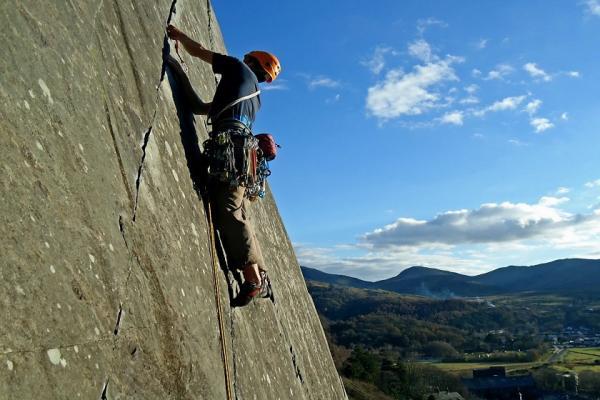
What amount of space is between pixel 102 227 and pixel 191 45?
3.25m

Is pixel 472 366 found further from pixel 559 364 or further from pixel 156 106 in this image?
pixel 156 106

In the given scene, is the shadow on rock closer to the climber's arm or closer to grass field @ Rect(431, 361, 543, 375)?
the climber's arm

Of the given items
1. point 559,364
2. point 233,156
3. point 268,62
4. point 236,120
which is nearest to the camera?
point 233,156

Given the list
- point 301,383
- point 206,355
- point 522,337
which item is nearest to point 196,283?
point 206,355

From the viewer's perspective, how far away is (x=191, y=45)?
5.59 m

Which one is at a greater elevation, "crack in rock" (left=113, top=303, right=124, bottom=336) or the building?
"crack in rock" (left=113, top=303, right=124, bottom=336)

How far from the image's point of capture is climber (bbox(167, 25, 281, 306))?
16.4 ft

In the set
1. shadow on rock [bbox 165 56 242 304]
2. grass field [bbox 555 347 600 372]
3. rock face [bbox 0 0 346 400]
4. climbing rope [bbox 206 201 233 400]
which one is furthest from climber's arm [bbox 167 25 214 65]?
grass field [bbox 555 347 600 372]

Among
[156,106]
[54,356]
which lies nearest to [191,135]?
[156,106]

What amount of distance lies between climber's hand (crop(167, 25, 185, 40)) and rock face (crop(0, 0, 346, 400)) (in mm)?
334

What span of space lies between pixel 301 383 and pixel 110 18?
4.66 meters

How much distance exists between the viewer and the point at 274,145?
614 centimetres

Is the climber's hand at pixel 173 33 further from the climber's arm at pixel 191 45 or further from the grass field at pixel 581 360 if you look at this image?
the grass field at pixel 581 360

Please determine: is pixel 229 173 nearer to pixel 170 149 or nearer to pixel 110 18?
pixel 170 149
